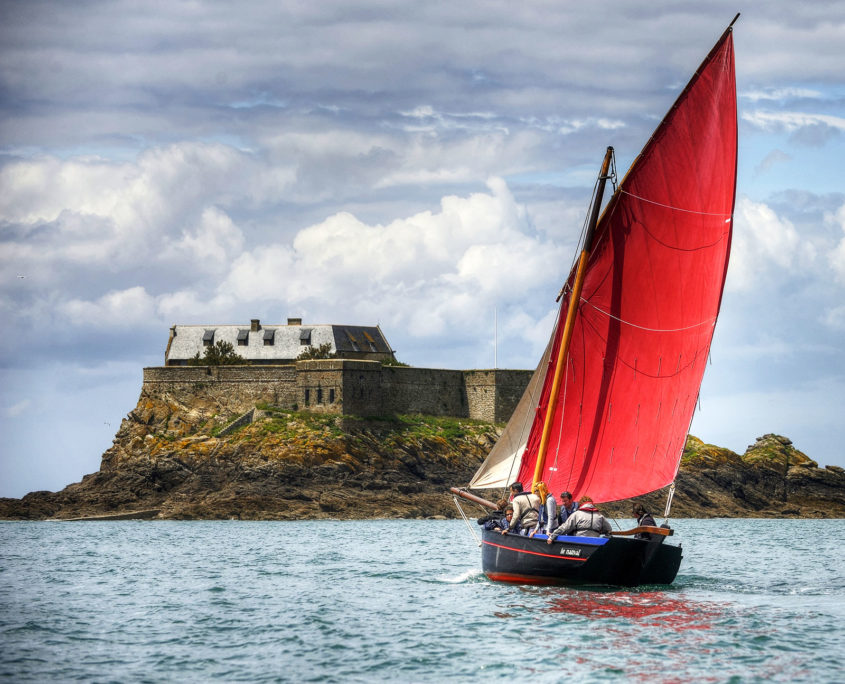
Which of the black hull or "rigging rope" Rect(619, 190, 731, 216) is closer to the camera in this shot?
the black hull

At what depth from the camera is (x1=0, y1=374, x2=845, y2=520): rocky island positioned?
7400 cm

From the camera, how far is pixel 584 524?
25688 mm

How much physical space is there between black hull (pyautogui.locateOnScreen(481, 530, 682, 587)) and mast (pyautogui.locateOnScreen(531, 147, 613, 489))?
7.34 feet

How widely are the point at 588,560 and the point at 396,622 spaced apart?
179 inches

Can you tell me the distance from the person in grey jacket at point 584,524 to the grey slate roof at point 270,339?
209 feet

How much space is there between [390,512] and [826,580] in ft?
140

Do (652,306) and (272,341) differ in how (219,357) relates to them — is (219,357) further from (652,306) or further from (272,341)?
(652,306)

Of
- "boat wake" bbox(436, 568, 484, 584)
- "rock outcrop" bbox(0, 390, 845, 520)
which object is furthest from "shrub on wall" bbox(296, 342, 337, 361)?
"boat wake" bbox(436, 568, 484, 584)

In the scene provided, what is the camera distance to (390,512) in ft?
241

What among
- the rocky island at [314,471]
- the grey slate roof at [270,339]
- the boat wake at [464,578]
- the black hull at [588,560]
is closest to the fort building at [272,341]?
the grey slate roof at [270,339]

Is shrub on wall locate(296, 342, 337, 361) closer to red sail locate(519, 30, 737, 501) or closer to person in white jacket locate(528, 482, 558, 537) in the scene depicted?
red sail locate(519, 30, 737, 501)

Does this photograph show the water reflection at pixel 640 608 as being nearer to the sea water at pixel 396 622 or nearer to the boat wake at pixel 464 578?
the sea water at pixel 396 622

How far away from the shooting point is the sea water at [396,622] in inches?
737

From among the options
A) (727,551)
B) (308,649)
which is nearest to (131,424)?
(727,551)
